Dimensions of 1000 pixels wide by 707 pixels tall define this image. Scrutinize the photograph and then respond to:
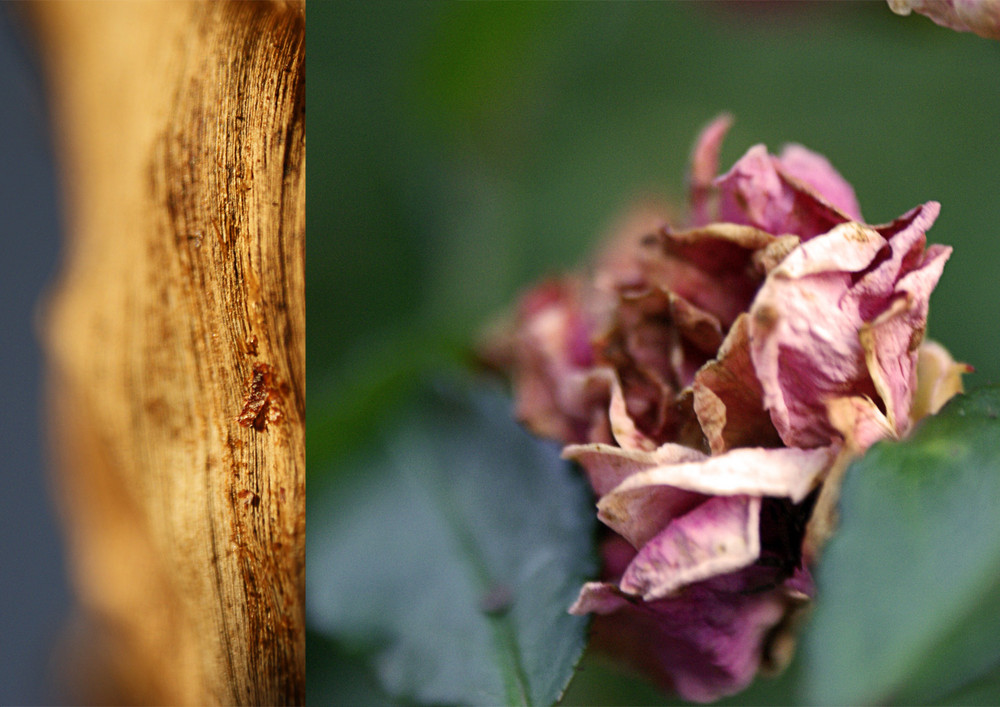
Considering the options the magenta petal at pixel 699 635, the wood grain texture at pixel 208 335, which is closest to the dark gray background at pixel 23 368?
the wood grain texture at pixel 208 335

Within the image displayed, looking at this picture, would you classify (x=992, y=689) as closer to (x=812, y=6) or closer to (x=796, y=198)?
(x=796, y=198)

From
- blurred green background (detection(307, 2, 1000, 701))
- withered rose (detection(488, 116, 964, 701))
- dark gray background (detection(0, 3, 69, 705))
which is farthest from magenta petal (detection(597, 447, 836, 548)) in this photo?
dark gray background (detection(0, 3, 69, 705))

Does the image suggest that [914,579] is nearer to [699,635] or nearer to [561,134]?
[699,635]

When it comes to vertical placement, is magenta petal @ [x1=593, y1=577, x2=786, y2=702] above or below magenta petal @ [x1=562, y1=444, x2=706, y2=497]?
below

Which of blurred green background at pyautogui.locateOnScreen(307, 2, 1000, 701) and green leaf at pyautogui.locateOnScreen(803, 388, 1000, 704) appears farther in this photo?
blurred green background at pyautogui.locateOnScreen(307, 2, 1000, 701)

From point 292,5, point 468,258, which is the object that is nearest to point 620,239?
point 468,258

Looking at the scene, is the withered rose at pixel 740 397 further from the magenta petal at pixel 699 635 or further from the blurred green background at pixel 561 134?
the blurred green background at pixel 561 134

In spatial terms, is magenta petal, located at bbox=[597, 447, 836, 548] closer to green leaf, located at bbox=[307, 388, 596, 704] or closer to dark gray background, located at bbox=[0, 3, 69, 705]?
green leaf, located at bbox=[307, 388, 596, 704]

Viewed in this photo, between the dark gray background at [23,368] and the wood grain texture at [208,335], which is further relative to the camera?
the dark gray background at [23,368]
